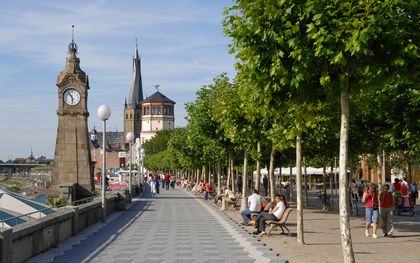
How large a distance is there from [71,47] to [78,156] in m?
6.55

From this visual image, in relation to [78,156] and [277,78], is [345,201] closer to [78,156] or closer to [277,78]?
[277,78]

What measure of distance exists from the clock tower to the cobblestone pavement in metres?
13.8

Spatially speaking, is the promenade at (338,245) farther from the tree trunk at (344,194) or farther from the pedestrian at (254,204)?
the tree trunk at (344,194)

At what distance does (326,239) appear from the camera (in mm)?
18812

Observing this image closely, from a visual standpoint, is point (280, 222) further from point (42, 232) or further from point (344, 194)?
point (344, 194)

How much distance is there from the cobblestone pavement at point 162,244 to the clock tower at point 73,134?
1378 cm

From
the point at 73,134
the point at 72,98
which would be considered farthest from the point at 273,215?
the point at 72,98

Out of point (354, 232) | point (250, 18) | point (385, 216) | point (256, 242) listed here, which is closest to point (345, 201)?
A: point (250, 18)

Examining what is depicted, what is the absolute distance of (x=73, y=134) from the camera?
124ft

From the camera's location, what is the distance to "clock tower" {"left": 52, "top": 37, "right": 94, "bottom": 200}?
124 ft

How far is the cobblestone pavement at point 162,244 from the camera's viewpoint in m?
14.2

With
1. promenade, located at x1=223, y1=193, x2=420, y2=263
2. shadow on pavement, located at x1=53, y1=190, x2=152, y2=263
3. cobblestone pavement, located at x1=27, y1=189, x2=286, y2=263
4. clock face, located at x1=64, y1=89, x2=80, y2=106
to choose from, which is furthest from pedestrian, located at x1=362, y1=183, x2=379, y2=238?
clock face, located at x1=64, y1=89, x2=80, y2=106

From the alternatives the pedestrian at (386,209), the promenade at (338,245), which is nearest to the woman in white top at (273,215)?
the promenade at (338,245)

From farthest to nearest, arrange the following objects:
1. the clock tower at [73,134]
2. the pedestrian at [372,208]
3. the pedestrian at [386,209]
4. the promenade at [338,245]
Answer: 1. the clock tower at [73,134]
2. the pedestrian at [386,209]
3. the pedestrian at [372,208]
4. the promenade at [338,245]
